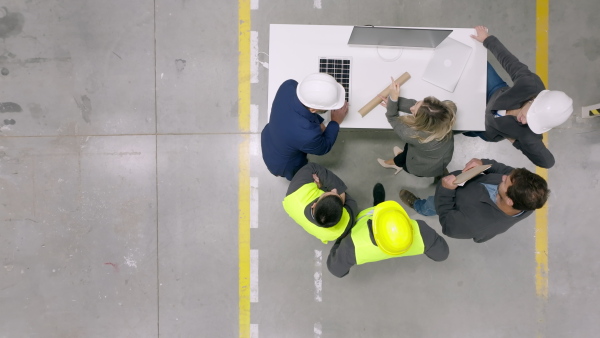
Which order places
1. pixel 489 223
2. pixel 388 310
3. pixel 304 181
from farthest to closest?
1. pixel 388 310
2. pixel 304 181
3. pixel 489 223

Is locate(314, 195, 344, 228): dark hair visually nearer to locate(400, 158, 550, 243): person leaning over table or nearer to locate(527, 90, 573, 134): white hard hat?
locate(400, 158, 550, 243): person leaning over table

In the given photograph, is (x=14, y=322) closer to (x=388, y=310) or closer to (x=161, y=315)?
(x=161, y=315)

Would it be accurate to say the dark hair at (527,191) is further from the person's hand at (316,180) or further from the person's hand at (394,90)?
the person's hand at (316,180)

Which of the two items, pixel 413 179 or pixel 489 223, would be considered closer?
pixel 489 223

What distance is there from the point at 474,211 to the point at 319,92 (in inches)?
60.4

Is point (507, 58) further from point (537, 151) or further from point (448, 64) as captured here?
point (537, 151)

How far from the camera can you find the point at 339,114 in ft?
9.62

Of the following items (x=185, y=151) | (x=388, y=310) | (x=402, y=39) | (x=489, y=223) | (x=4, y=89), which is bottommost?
(x=388, y=310)

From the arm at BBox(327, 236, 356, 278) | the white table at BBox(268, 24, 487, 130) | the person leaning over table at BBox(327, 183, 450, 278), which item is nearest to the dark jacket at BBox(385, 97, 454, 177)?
the white table at BBox(268, 24, 487, 130)

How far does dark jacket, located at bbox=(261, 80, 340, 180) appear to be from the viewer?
265cm

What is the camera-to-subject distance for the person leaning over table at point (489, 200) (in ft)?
7.52

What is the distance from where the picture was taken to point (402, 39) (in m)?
2.82

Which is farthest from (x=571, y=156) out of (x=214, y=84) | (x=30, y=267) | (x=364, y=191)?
(x=30, y=267)

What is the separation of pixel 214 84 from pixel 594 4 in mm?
4491
